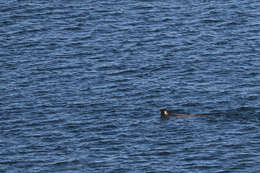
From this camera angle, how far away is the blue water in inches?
3474

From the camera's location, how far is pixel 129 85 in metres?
104

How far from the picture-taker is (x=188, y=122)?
94.4 meters

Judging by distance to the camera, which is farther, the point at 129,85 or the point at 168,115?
the point at 129,85

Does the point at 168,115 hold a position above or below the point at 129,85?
below

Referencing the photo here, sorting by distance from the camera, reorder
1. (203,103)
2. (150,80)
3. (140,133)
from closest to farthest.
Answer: (140,133) → (203,103) → (150,80)

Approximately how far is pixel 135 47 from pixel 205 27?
10.5 m

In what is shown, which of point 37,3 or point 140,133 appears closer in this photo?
point 140,133

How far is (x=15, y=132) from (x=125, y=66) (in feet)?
66.7

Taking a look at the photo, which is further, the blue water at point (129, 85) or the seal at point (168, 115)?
the seal at point (168, 115)

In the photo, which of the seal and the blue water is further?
the seal

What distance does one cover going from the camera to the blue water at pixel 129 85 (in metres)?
88.2

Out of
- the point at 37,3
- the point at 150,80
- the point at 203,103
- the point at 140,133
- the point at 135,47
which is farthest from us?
the point at 37,3

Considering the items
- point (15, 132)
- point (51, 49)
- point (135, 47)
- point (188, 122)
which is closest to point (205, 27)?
point (135, 47)

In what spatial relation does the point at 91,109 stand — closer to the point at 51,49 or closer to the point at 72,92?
the point at 72,92
